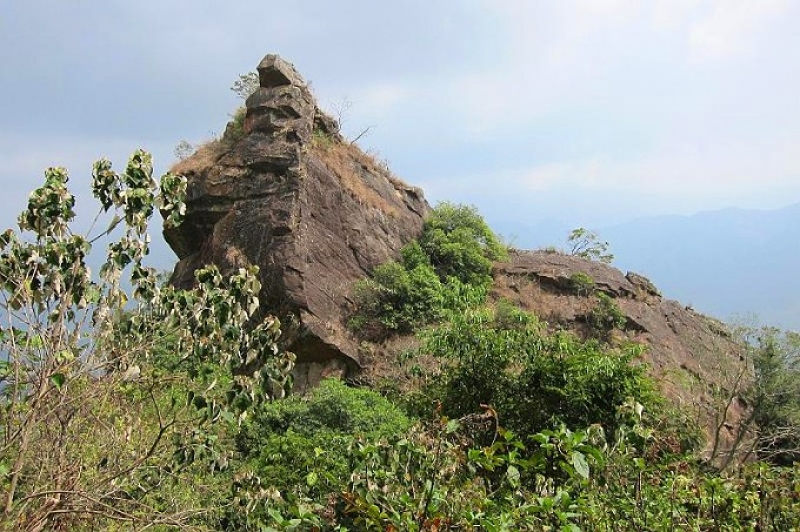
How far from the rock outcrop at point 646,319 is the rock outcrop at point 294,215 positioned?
4444mm

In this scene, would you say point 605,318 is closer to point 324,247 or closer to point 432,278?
point 432,278

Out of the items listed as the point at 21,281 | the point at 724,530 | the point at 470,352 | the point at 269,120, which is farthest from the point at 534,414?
the point at 269,120

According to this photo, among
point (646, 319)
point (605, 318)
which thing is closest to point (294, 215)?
point (605, 318)

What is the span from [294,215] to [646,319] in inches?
481

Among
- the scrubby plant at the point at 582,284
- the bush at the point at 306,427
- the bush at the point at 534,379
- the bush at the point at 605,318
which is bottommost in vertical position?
the bush at the point at 306,427

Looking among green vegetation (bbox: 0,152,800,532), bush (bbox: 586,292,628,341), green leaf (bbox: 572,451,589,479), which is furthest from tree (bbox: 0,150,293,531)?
bush (bbox: 586,292,628,341)

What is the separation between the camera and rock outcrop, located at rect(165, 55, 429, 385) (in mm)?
16906

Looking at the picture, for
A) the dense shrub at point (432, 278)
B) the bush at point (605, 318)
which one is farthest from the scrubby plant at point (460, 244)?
the bush at point (605, 318)

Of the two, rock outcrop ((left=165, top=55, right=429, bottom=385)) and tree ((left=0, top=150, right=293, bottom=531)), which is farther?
rock outcrop ((left=165, top=55, right=429, bottom=385))

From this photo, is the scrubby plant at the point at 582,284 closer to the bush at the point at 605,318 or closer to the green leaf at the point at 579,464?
the bush at the point at 605,318

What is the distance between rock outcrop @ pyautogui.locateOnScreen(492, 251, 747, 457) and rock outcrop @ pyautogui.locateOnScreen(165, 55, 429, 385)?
14.6 feet

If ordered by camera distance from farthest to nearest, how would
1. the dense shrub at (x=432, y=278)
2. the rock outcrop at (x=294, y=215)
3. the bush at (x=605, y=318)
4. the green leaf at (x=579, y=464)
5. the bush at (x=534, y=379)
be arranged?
the bush at (x=605, y=318) → the dense shrub at (x=432, y=278) → the rock outcrop at (x=294, y=215) → the bush at (x=534, y=379) → the green leaf at (x=579, y=464)

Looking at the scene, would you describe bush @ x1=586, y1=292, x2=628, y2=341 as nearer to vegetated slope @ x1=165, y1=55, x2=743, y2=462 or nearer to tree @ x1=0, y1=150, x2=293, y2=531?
vegetated slope @ x1=165, y1=55, x2=743, y2=462

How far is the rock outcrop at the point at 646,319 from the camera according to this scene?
1884 centimetres
